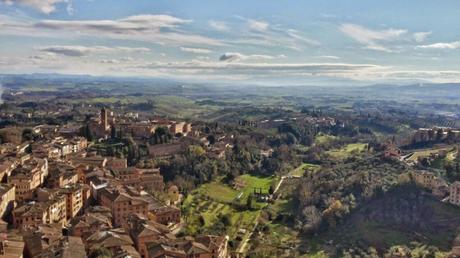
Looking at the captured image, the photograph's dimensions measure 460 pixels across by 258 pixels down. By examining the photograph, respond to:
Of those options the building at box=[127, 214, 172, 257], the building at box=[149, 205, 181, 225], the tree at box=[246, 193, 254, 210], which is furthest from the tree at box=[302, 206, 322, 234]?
the building at box=[127, 214, 172, 257]

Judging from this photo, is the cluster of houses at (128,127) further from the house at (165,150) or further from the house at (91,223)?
the house at (91,223)

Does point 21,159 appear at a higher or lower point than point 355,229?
higher

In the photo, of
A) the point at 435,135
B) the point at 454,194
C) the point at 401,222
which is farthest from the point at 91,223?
the point at 435,135

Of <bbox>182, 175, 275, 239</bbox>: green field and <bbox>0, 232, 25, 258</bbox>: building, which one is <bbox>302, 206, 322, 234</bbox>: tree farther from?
<bbox>0, 232, 25, 258</bbox>: building

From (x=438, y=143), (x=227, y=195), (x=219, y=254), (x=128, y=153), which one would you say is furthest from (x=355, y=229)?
(x=438, y=143)

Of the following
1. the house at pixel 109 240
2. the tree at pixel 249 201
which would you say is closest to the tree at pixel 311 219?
the tree at pixel 249 201

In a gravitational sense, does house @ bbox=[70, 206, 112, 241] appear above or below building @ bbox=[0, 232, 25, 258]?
below

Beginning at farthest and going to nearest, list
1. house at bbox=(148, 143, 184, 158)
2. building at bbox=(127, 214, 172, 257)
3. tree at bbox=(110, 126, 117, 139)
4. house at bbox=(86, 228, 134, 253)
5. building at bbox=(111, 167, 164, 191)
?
tree at bbox=(110, 126, 117, 139), house at bbox=(148, 143, 184, 158), building at bbox=(111, 167, 164, 191), building at bbox=(127, 214, 172, 257), house at bbox=(86, 228, 134, 253)

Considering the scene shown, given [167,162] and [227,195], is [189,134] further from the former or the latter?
[227,195]
